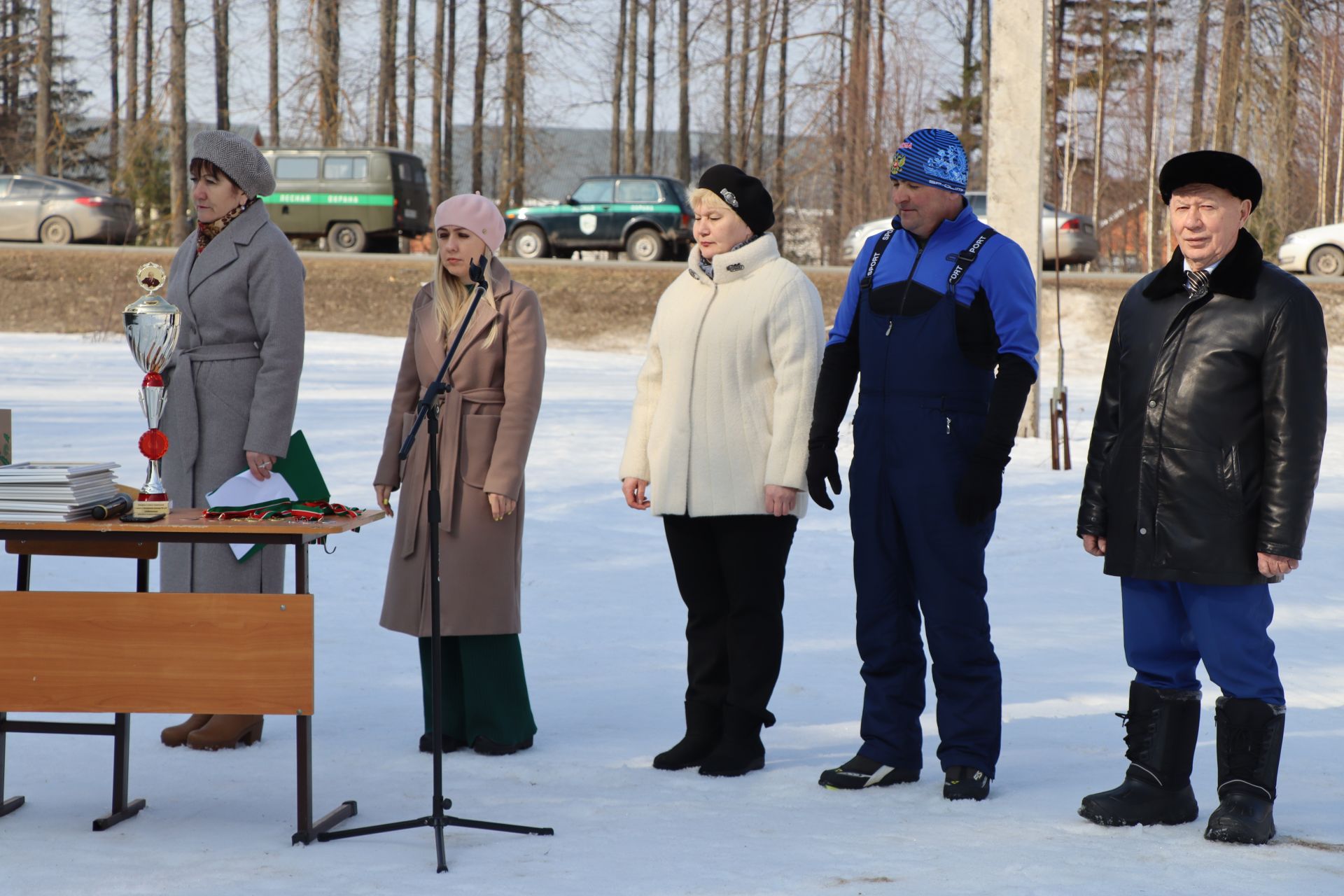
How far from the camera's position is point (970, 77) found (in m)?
37.4

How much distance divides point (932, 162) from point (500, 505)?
5.43 feet

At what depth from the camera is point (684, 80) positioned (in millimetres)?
37375

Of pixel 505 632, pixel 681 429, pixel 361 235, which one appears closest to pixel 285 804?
pixel 505 632

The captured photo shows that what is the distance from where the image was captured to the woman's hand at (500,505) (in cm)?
481

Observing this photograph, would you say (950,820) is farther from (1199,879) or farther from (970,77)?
(970,77)

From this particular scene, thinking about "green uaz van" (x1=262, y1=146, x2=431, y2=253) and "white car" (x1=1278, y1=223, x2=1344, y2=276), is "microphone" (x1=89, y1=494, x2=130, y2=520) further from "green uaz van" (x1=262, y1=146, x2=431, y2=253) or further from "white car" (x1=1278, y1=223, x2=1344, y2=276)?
"green uaz van" (x1=262, y1=146, x2=431, y2=253)

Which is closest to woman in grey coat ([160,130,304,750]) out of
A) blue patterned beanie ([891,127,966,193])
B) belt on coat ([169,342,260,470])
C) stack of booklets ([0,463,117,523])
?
belt on coat ([169,342,260,470])

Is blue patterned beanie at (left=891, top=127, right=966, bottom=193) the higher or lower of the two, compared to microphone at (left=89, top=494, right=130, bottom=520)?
higher

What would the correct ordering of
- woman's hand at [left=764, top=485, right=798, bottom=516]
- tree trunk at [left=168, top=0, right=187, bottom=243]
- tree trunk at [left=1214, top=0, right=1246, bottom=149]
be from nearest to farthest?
1. woman's hand at [left=764, top=485, right=798, bottom=516]
2. tree trunk at [left=168, top=0, right=187, bottom=243]
3. tree trunk at [left=1214, top=0, right=1246, bottom=149]

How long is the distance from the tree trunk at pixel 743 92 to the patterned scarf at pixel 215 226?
30.4m

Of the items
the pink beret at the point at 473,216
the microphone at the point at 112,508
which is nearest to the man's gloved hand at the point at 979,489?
the pink beret at the point at 473,216

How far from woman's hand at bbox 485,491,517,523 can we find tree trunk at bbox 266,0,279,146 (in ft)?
94.7

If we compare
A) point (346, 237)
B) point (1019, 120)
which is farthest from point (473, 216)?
point (346, 237)

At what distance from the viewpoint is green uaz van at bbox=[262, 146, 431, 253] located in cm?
2569
